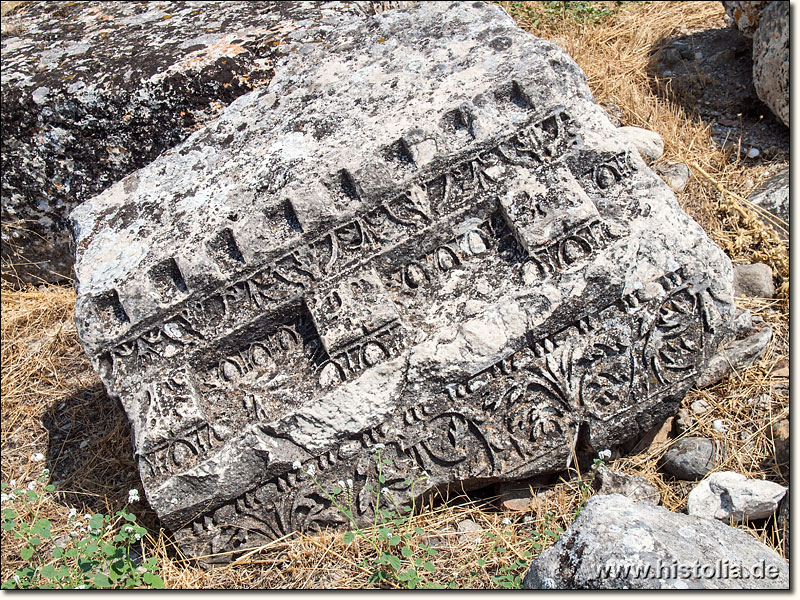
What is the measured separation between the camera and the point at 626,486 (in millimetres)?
2834

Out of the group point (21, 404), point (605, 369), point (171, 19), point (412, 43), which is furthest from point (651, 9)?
point (21, 404)

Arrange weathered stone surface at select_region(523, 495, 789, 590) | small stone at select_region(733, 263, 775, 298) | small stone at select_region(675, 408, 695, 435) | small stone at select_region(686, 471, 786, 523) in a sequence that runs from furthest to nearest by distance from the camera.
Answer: small stone at select_region(733, 263, 775, 298)
small stone at select_region(675, 408, 695, 435)
small stone at select_region(686, 471, 786, 523)
weathered stone surface at select_region(523, 495, 789, 590)

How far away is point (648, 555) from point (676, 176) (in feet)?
8.29

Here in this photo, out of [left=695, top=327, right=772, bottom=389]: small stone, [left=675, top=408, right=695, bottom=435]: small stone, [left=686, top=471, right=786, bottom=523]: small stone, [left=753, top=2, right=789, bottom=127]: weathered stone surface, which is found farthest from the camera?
[left=753, top=2, right=789, bottom=127]: weathered stone surface

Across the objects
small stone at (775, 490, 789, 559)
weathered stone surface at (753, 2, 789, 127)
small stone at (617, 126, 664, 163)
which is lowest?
small stone at (775, 490, 789, 559)

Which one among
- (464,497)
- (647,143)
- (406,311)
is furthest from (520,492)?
(647,143)

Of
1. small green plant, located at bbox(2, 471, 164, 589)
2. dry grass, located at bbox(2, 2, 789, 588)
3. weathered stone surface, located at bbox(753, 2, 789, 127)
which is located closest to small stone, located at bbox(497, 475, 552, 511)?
dry grass, located at bbox(2, 2, 789, 588)

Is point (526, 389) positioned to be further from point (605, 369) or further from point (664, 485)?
point (664, 485)

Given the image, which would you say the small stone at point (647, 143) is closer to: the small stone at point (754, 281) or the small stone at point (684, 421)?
the small stone at point (754, 281)

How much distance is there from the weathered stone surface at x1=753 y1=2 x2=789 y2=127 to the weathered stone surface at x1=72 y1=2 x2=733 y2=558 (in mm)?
1706

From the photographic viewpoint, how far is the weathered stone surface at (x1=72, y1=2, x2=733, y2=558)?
271 centimetres

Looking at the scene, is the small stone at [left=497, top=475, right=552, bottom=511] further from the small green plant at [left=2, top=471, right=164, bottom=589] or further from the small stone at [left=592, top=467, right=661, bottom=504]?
the small green plant at [left=2, top=471, right=164, bottom=589]

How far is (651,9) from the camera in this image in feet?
17.5

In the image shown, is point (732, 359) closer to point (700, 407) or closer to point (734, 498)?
point (700, 407)
